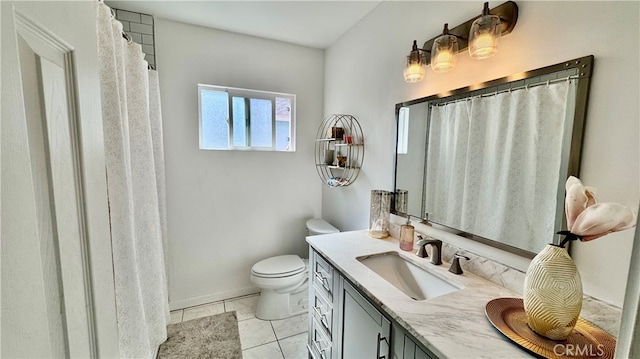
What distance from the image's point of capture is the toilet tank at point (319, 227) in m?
2.35

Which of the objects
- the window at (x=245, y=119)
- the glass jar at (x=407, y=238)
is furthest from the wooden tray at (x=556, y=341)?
the window at (x=245, y=119)

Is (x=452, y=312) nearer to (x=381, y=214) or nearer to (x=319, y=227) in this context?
(x=381, y=214)

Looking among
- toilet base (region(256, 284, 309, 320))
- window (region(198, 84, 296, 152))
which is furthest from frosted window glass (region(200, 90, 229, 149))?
toilet base (region(256, 284, 309, 320))

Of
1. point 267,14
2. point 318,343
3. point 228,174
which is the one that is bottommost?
point 318,343

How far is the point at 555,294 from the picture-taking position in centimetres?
74

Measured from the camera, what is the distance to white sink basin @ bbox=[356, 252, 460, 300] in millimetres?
1235

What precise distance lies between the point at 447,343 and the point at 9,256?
97 cm

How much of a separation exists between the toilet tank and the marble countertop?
0.98 metres

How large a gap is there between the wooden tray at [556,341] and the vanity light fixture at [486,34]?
1006 mm

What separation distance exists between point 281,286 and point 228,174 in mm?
1112

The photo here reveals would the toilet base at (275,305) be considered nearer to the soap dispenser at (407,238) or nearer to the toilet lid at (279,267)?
the toilet lid at (279,267)

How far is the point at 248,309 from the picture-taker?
2371mm

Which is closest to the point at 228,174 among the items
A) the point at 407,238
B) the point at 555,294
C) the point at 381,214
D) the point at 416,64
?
the point at 381,214

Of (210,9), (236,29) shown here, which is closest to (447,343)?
(210,9)
